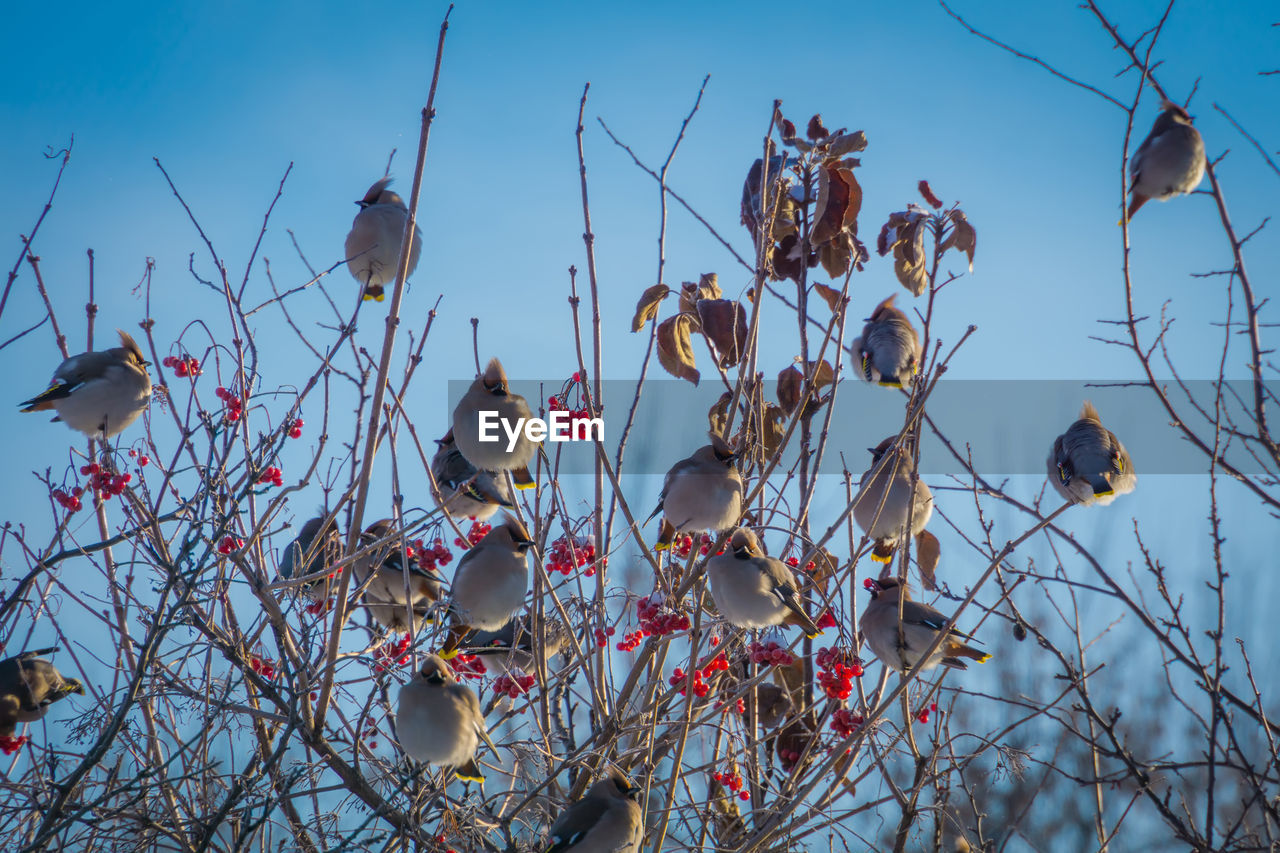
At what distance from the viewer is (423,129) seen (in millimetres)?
2889

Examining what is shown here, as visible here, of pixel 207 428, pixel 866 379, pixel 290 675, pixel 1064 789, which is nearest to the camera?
pixel 290 675

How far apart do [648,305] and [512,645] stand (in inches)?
50.6

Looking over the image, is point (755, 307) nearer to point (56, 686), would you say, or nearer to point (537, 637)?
point (537, 637)

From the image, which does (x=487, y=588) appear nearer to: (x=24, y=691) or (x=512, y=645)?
(x=512, y=645)

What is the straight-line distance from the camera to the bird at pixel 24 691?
3.55m

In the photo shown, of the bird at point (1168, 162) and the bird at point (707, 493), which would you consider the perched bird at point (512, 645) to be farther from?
the bird at point (1168, 162)

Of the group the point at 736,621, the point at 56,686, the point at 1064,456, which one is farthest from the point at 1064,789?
the point at 56,686

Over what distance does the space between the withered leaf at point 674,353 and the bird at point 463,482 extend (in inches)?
28.1

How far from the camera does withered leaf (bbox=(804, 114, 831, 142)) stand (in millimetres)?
4164

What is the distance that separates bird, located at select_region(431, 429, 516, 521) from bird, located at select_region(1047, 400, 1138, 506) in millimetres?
2228

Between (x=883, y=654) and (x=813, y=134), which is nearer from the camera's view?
(x=883, y=654)

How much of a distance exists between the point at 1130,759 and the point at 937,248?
1.74 meters

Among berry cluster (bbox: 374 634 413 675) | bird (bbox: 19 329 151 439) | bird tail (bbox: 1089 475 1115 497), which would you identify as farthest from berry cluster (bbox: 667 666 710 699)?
bird (bbox: 19 329 151 439)

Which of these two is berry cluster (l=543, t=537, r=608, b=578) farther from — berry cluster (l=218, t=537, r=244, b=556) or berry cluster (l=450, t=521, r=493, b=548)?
berry cluster (l=218, t=537, r=244, b=556)
